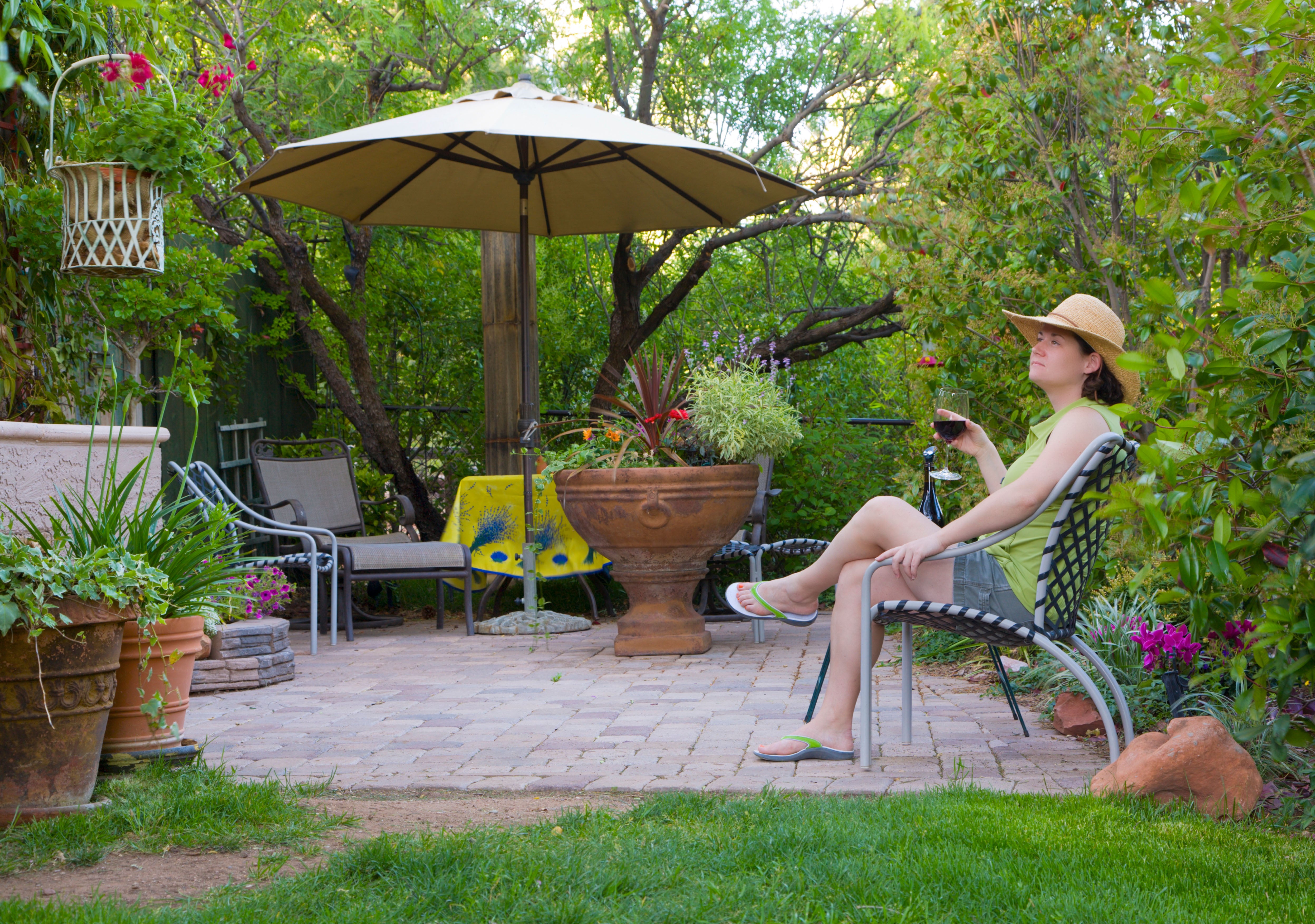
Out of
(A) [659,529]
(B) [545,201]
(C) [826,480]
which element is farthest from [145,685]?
(C) [826,480]

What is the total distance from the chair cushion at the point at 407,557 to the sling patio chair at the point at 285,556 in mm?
133

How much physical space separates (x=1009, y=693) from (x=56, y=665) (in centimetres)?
253

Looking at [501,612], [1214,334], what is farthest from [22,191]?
[501,612]

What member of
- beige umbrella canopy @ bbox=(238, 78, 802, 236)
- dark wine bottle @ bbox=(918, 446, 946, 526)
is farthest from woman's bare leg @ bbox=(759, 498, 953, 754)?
beige umbrella canopy @ bbox=(238, 78, 802, 236)

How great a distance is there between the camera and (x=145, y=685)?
2.69 m

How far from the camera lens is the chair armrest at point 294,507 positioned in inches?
229

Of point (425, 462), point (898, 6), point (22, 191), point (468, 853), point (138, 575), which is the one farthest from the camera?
point (425, 462)

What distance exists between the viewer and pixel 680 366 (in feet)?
17.2

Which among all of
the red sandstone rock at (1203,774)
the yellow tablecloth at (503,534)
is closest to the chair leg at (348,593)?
the yellow tablecloth at (503,534)

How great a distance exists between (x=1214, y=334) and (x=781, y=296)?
6.96 m

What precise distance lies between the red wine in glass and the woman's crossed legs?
253 millimetres

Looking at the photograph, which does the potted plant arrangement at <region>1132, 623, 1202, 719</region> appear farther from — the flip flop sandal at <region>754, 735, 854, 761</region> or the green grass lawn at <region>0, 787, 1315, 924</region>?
the flip flop sandal at <region>754, 735, 854, 761</region>

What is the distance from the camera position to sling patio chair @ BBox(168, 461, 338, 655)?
5.20 meters

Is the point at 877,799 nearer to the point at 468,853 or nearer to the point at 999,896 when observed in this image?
the point at 999,896
